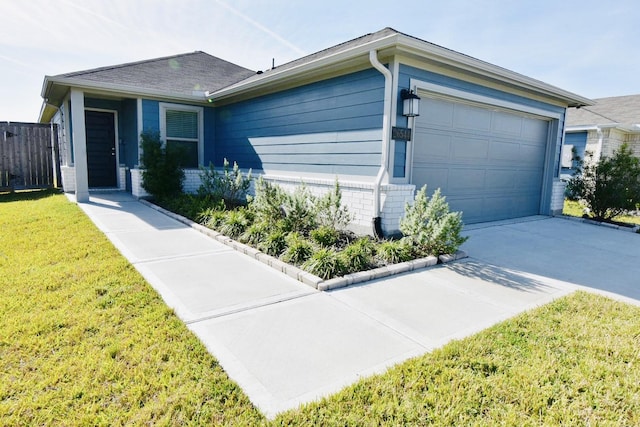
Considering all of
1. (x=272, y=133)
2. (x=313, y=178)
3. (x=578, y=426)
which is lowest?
(x=578, y=426)

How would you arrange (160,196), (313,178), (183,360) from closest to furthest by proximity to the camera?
(183,360) < (313,178) < (160,196)

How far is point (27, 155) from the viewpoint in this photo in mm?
10773

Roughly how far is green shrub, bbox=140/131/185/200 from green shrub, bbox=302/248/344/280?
5.43 metres

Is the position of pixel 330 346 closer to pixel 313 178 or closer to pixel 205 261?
pixel 205 261

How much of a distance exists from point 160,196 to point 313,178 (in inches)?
154

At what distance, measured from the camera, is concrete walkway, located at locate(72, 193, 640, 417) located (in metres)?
2.25

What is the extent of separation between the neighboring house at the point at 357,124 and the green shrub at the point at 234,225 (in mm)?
1348

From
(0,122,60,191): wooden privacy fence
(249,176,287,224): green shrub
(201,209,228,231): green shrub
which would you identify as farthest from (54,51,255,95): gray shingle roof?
(249,176,287,224): green shrub

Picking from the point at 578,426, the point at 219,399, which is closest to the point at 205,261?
the point at 219,399

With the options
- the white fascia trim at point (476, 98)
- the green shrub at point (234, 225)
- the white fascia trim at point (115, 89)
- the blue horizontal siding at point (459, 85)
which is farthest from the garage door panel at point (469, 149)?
the white fascia trim at point (115, 89)

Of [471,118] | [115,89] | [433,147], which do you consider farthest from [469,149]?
[115,89]

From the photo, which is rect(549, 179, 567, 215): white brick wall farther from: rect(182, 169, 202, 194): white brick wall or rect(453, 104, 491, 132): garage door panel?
rect(182, 169, 202, 194): white brick wall

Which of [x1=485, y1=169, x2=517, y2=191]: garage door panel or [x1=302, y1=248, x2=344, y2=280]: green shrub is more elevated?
[x1=485, y1=169, x2=517, y2=191]: garage door panel

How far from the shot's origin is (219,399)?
6.32 feet
